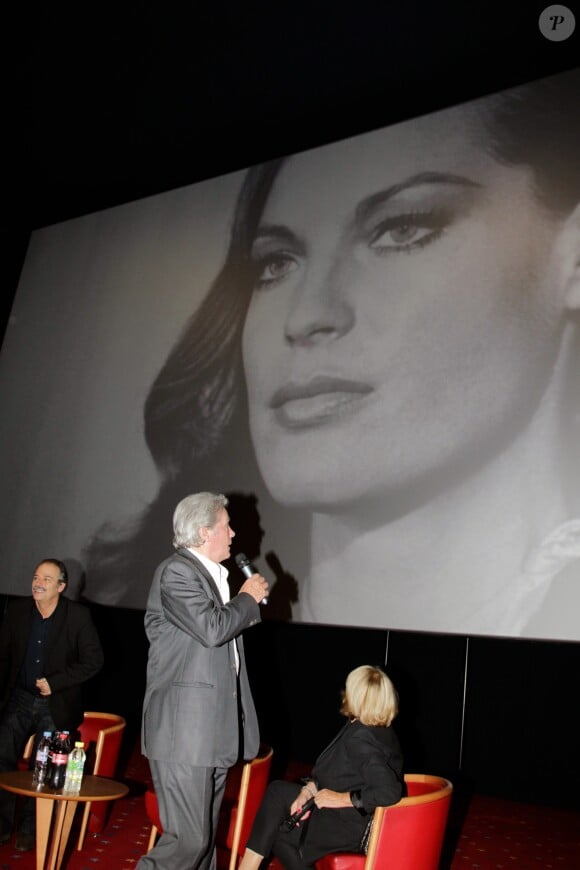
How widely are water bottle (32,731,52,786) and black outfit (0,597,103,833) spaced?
1.14 ft

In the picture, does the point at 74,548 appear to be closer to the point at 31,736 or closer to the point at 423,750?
the point at 31,736

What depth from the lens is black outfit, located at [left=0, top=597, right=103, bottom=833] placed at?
3680mm

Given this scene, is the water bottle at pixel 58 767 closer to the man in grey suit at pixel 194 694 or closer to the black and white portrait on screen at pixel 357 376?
the man in grey suit at pixel 194 694

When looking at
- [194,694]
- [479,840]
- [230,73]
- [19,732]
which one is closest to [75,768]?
[19,732]

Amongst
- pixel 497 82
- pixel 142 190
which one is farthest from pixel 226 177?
pixel 497 82

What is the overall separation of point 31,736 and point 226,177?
3813 millimetres

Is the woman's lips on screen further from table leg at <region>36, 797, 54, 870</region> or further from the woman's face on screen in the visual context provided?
table leg at <region>36, 797, 54, 870</region>

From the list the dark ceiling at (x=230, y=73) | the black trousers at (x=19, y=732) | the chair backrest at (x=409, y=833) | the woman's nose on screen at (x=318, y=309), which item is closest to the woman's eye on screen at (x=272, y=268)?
the woman's nose on screen at (x=318, y=309)

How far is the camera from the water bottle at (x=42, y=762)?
319cm

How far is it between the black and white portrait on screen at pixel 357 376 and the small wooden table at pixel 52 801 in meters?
1.69

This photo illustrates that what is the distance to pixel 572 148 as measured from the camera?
437 cm

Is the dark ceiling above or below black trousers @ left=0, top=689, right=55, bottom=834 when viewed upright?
above

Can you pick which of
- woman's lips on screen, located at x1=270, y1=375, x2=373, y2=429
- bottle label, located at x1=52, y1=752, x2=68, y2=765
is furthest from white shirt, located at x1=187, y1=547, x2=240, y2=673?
woman's lips on screen, located at x1=270, y1=375, x2=373, y2=429

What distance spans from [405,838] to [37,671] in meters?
1.83
